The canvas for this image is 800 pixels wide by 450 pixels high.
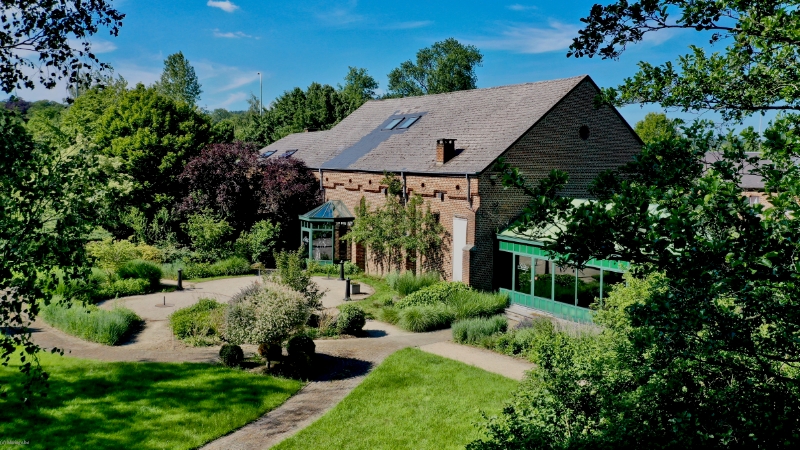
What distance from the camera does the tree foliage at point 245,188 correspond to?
2697 centimetres

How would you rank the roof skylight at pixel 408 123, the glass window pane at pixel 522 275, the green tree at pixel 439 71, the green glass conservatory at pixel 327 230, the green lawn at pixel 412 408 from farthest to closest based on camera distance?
the green tree at pixel 439 71, the roof skylight at pixel 408 123, the green glass conservatory at pixel 327 230, the glass window pane at pixel 522 275, the green lawn at pixel 412 408

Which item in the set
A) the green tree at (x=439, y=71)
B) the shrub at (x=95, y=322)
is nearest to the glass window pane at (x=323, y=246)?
the shrub at (x=95, y=322)

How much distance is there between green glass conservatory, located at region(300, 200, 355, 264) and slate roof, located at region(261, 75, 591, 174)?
212cm

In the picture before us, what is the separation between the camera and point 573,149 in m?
22.3

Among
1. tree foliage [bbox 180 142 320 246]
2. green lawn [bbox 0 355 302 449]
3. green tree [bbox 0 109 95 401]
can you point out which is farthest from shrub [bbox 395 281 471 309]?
green tree [bbox 0 109 95 401]

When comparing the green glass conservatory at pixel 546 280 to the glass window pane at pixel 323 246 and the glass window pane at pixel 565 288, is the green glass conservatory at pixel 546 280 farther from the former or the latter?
the glass window pane at pixel 323 246

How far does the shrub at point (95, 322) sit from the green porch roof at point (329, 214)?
10639 millimetres

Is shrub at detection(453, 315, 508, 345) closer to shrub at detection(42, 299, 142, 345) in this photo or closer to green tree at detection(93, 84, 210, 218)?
shrub at detection(42, 299, 142, 345)

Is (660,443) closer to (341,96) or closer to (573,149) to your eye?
(573,149)

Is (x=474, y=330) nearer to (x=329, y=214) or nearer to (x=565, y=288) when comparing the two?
(x=565, y=288)

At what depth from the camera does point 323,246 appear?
26859 millimetres

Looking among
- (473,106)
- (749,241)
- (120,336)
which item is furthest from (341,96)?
(749,241)

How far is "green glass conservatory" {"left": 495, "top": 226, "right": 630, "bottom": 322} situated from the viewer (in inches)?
682

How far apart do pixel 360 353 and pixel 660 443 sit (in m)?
9.94
